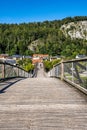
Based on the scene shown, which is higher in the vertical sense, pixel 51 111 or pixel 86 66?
pixel 86 66

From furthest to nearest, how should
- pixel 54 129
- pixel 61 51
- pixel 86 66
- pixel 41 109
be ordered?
pixel 61 51 → pixel 86 66 → pixel 41 109 → pixel 54 129

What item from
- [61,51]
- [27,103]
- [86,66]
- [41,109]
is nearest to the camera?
[41,109]

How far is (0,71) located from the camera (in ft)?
45.3

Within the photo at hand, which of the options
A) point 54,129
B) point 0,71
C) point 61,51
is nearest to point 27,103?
point 54,129

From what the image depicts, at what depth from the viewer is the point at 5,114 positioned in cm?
530

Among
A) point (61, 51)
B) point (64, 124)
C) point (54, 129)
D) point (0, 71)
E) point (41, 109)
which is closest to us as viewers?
point (54, 129)

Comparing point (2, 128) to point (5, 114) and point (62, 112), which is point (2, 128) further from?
point (62, 112)

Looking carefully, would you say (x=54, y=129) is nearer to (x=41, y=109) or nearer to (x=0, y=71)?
(x=41, y=109)

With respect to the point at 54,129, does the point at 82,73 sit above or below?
above

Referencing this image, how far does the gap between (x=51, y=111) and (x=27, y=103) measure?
3.38ft

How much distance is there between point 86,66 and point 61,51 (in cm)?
19205

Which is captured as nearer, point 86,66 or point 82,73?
point 86,66

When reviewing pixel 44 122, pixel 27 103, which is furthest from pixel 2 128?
pixel 27 103

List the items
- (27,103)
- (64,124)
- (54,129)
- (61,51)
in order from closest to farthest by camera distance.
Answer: (54,129) < (64,124) < (27,103) < (61,51)
